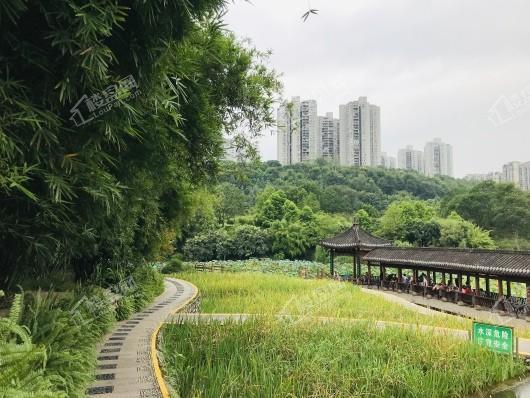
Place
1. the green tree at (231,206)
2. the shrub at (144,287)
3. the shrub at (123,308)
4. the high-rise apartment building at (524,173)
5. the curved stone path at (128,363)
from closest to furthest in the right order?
the curved stone path at (128,363) → the shrub at (123,308) → the shrub at (144,287) → the green tree at (231,206) → the high-rise apartment building at (524,173)

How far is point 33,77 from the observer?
3057mm

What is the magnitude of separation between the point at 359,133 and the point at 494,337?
50.9 meters

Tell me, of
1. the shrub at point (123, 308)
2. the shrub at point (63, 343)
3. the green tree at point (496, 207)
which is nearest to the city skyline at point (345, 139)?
the green tree at point (496, 207)

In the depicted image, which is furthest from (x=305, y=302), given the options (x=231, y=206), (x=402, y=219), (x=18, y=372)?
(x=231, y=206)

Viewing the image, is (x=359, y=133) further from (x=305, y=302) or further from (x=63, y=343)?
(x=63, y=343)

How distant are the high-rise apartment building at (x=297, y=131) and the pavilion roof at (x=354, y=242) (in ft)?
16.9

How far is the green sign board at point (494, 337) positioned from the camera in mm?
6391

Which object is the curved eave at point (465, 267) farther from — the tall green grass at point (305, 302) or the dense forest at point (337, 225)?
the dense forest at point (337, 225)

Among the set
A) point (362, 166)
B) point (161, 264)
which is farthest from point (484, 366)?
point (362, 166)

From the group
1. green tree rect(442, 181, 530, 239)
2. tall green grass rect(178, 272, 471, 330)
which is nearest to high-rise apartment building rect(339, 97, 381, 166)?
green tree rect(442, 181, 530, 239)

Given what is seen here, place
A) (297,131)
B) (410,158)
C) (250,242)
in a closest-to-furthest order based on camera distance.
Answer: (297,131) < (250,242) < (410,158)

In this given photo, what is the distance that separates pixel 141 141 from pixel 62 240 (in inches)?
42.8

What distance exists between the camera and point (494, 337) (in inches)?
255

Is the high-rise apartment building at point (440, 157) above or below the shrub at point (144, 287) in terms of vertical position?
above
